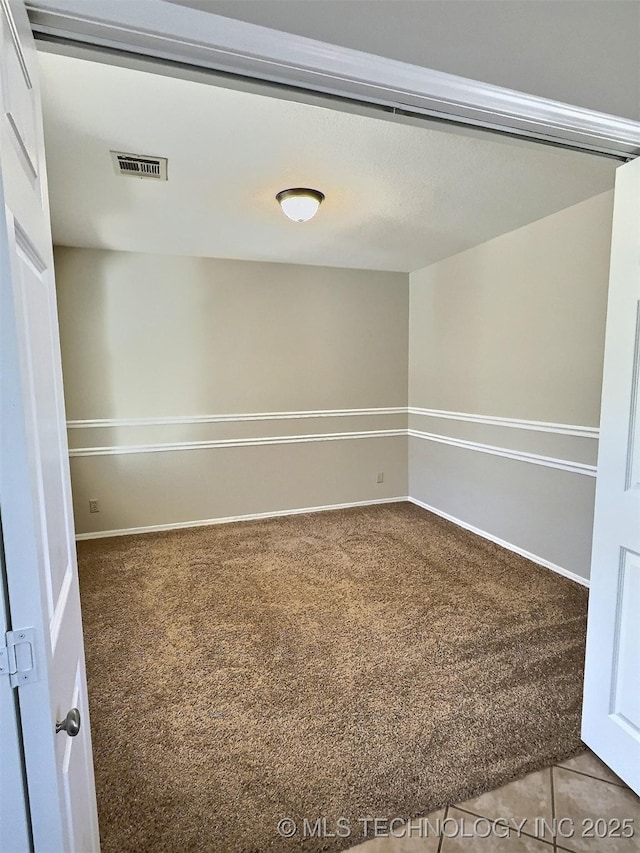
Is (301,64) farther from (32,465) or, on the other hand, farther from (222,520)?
(222,520)

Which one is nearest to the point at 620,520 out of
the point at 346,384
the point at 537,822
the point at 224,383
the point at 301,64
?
the point at 537,822

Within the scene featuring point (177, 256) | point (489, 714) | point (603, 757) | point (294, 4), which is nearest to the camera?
point (294, 4)

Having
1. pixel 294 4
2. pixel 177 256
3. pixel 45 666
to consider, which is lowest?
pixel 45 666

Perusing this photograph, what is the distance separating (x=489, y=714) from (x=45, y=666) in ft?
5.85

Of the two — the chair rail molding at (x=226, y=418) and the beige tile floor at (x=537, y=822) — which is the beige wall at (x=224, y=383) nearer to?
the chair rail molding at (x=226, y=418)

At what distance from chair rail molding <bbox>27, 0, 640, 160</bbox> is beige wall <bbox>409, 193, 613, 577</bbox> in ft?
5.78

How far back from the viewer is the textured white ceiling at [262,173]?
64.6 inches

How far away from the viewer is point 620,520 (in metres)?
1.45

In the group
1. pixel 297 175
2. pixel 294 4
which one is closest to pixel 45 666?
pixel 294 4

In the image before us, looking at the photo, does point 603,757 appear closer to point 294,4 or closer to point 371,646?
point 371,646

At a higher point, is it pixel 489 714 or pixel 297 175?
pixel 297 175

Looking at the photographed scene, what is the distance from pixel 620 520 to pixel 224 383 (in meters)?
3.25

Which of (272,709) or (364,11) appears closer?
(364,11)

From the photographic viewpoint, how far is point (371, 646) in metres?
2.24
